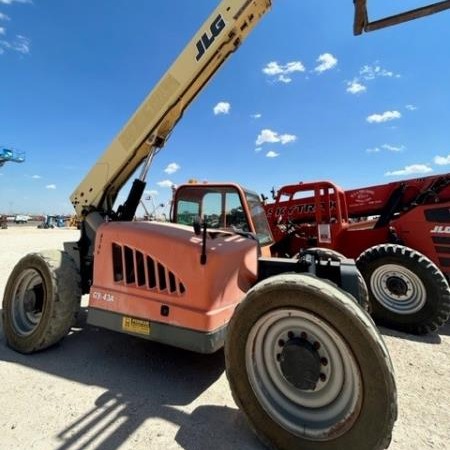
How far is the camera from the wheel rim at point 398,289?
522cm

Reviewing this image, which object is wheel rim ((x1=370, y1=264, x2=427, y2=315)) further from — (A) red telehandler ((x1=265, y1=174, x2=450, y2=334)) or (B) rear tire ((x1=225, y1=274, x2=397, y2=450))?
(B) rear tire ((x1=225, y1=274, x2=397, y2=450))

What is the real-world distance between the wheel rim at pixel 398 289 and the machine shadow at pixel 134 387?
3.11m

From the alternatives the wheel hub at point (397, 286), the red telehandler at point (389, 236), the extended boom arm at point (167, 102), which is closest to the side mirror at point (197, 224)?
the extended boom arm at point (167, 102)

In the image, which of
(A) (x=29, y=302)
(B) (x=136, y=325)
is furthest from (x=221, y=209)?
(A) (x=29, y=302)

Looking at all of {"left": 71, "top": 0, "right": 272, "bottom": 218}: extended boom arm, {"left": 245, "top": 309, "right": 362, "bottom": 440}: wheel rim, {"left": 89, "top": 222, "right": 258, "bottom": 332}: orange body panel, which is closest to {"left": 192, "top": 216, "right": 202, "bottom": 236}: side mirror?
{"left": 89, "top": 222, "right": 258, "bottom": 332}: orange body panel

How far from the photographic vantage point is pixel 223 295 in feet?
9.93

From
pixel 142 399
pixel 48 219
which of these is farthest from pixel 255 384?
pixel 48 219

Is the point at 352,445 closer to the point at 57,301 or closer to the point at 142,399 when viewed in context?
the point at 142,399

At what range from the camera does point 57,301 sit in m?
3.81

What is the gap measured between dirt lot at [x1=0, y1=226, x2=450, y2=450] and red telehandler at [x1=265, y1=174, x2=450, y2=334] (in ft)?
3.41

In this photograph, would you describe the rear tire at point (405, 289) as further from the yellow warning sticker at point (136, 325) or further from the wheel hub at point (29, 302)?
the wheel hub at point (29, 302)

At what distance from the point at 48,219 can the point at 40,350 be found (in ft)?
149

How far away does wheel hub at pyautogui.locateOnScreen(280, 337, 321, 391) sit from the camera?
7.64ft

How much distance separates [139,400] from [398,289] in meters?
4.39
